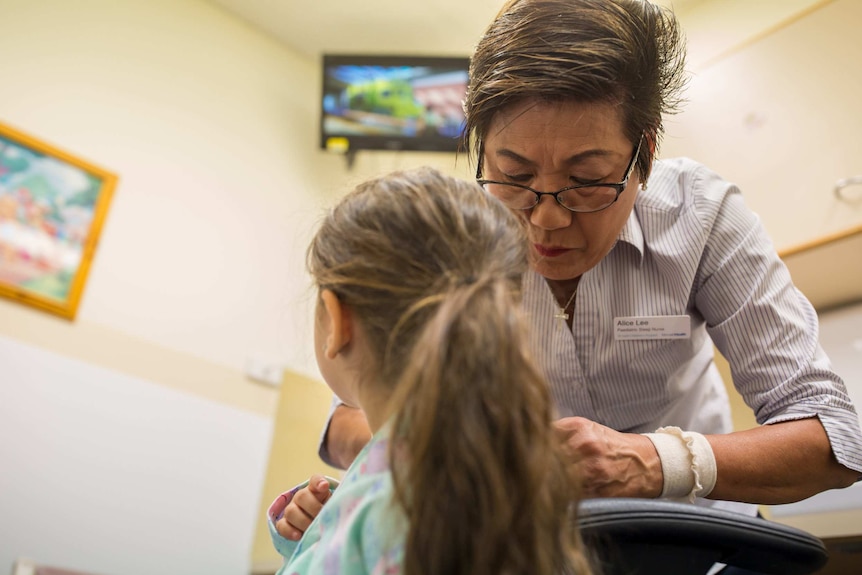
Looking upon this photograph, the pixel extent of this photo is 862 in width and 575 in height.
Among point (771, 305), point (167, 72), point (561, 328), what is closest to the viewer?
point (771, 305)

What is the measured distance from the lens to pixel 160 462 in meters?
2.90

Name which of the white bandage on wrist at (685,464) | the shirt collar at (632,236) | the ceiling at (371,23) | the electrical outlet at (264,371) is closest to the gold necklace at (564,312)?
the shirt collar at (632,236)

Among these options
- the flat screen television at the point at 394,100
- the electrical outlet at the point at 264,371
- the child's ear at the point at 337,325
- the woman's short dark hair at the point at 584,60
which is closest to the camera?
the child's ear at the point at 337,325

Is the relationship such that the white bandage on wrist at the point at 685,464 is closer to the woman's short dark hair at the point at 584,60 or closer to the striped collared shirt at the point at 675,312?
the striped collared shirt at the point at 675,312

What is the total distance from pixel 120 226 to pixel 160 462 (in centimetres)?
91

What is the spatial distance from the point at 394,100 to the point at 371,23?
45 centimetres

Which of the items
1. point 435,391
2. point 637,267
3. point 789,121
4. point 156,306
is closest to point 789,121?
point 789,121

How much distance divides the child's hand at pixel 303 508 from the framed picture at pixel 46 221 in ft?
7.03

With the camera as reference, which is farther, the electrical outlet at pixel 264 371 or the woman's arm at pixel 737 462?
the electrical outlet at pixel 264 371

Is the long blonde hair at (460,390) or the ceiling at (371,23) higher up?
the ceiling at (371,23)

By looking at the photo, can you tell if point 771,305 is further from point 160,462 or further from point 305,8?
point 305,8

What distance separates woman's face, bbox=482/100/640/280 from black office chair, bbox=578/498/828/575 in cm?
52

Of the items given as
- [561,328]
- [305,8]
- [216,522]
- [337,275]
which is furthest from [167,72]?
[337,275]

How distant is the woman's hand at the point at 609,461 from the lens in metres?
0.84
